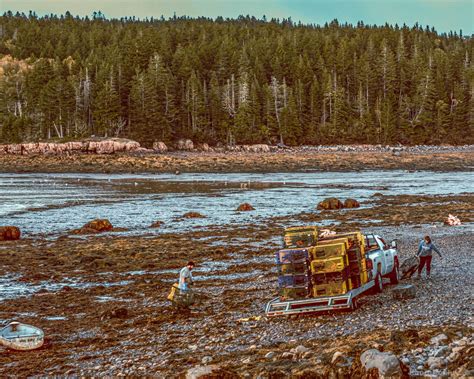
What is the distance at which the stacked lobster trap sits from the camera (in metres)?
16.2

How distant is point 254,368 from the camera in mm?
11609

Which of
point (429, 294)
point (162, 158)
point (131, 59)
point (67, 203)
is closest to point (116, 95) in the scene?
point (131, 59)

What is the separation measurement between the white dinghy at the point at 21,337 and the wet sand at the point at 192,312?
18cm

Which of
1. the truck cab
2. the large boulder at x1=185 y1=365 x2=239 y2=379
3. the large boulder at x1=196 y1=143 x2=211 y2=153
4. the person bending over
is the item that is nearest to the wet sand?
the large boulder at x1=185 y1=365 x2=239 y2=379

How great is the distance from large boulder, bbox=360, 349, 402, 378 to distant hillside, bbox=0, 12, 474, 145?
9865cm

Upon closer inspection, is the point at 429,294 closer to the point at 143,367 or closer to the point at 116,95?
the point at 143,367

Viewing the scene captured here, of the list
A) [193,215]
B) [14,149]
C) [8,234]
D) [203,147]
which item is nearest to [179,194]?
[193,215]

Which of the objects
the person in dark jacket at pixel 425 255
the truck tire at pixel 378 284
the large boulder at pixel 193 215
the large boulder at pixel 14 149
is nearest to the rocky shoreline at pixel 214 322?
the truck tire at pixel 378 284

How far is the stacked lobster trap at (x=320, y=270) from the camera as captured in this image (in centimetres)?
1623

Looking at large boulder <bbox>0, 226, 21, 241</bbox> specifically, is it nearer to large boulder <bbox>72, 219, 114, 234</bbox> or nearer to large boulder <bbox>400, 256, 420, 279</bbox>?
large boulder <bbox>72, 219, 114, 234</bbox>

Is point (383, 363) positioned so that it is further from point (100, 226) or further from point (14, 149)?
point (14, 149)

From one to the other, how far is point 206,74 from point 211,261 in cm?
11349

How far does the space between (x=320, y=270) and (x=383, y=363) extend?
605 centimetres

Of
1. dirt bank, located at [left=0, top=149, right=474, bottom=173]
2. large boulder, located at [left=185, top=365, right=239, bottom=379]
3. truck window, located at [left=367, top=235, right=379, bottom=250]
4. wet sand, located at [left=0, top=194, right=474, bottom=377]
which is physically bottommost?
wet sand, located at [left=0, top=194, right=474, bottom=377]
